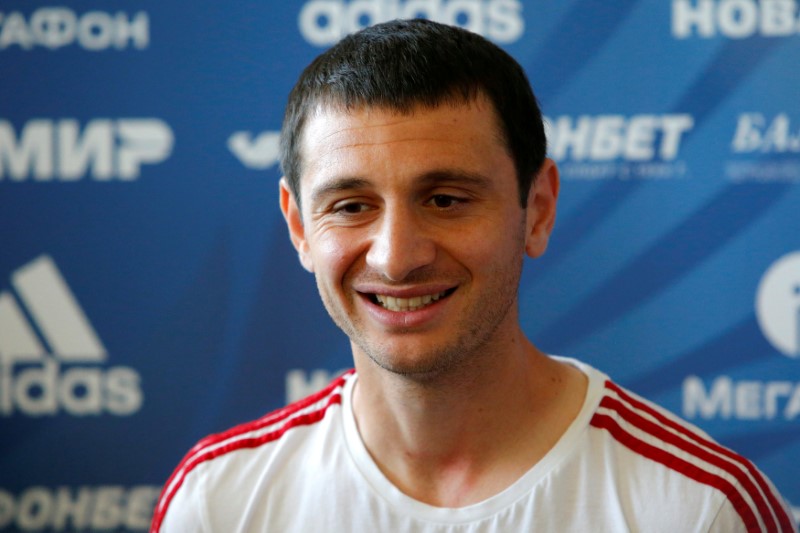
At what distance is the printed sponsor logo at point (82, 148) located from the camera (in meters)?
2.11

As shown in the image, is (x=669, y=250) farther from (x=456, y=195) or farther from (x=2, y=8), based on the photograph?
(x=2, y=8)

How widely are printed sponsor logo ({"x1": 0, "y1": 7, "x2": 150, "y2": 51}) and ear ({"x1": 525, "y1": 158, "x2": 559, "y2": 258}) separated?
1.22m

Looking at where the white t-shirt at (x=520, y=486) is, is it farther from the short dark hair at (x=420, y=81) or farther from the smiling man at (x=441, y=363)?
the short dark hair at (x=420, y=81)

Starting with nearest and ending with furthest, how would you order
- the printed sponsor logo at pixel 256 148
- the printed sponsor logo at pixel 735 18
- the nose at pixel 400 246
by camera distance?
the nose at pixel 400 246 < the printed sponsor logo at pixel 735 18 < the printed sponsor logo at pixel 256 148

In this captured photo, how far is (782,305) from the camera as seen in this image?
2.02 m

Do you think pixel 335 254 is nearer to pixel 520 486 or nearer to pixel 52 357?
pixel 520 486

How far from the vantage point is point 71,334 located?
2148mm

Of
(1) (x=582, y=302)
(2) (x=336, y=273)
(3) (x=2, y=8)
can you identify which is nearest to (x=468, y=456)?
(2) (x=336, y=273)

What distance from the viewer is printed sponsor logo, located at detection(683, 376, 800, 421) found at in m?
2.03

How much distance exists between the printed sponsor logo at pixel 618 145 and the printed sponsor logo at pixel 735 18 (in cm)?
20

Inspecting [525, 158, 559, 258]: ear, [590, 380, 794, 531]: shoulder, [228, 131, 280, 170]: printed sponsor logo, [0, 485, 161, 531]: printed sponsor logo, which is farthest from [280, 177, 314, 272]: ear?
[0, 485, 161, 531]: printed sponsor logo

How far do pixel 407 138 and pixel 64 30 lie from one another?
1358 mm

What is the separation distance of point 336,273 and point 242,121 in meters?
1.04

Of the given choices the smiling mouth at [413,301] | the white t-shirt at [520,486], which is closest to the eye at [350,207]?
the smiling mouth at [413,301]
